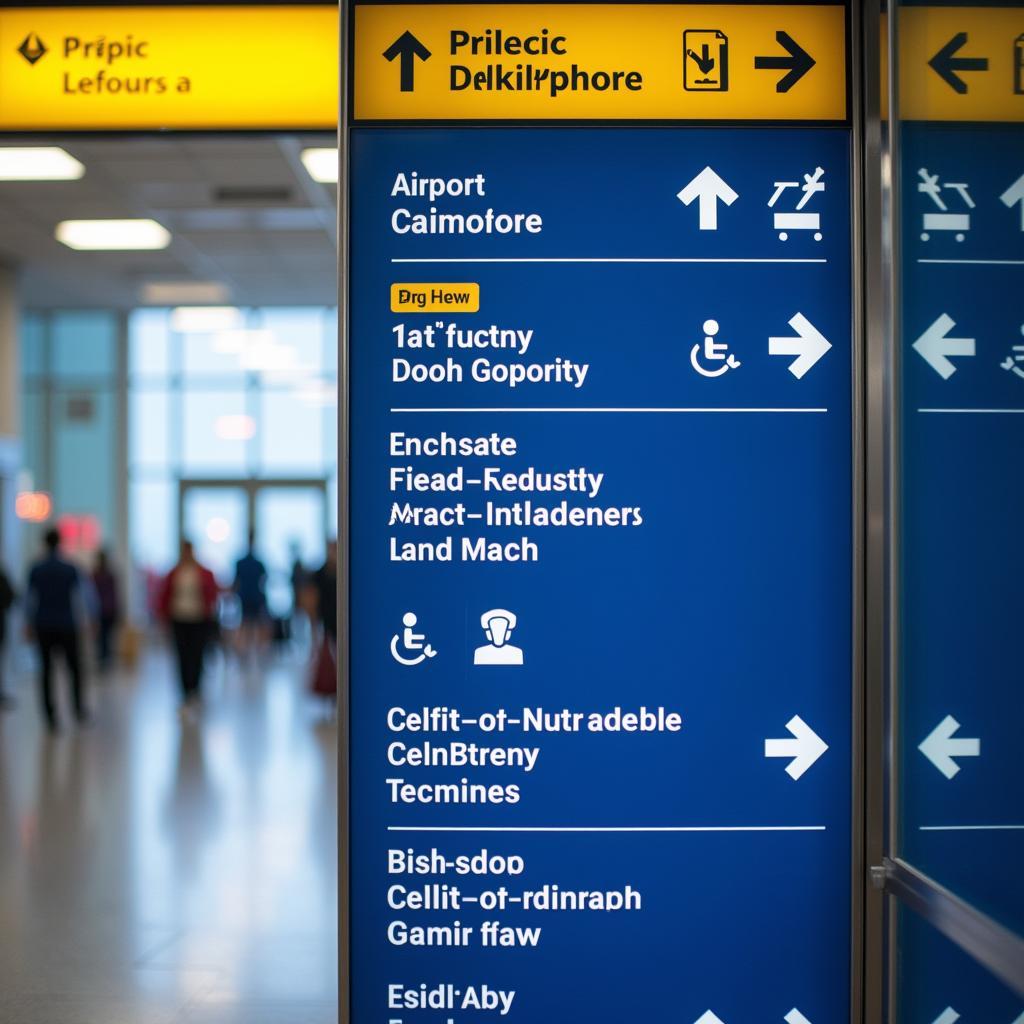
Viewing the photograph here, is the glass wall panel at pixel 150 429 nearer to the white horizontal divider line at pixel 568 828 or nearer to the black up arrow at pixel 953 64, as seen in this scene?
the white horizontal divider line at pixel 568 828

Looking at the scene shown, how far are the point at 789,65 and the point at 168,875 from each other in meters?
4.81

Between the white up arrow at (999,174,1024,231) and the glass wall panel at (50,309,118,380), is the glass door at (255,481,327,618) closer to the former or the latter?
the glass wall panel at (50,309,118,380)

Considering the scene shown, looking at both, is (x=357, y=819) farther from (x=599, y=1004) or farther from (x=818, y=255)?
(x=818, y=255)

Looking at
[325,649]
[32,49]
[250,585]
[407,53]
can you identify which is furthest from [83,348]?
[407,53]

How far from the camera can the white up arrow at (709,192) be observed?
10.6ft

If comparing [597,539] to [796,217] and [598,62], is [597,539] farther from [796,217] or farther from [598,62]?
[598,62]

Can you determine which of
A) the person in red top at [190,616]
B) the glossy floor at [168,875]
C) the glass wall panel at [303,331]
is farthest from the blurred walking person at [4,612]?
the glass wall panel at [303,331]

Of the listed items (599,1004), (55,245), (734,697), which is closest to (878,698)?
(734,697)

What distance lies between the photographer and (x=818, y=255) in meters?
3.23

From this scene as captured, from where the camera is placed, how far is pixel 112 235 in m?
13.0

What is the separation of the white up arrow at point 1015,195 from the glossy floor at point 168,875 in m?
3.32

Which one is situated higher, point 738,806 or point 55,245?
point 55,245

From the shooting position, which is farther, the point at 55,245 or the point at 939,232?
the point at 55,245

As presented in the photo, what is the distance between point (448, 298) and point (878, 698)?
1511 mm
